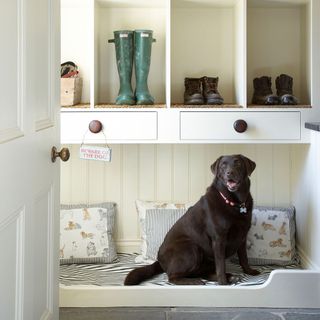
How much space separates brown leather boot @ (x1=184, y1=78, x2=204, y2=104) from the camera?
2.38 m

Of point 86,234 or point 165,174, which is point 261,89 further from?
point 86,234

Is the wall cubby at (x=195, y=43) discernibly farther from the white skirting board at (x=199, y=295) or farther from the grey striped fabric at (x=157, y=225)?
the white skirting board at (x=199, y=295)

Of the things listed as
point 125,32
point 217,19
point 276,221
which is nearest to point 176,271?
point 276,221

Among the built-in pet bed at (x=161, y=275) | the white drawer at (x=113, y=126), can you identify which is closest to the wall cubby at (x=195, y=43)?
the white drawer at (x=113, y=126)

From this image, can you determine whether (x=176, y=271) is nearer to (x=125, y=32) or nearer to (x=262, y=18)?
(x=125, y=32)

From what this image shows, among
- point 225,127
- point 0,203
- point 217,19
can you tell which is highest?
point 217,19

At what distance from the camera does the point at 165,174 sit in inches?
106

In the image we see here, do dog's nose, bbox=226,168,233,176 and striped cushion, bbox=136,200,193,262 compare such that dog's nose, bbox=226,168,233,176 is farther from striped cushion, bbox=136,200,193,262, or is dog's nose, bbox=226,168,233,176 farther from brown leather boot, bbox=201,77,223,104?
striped cushion, bbox=136,200,193,262

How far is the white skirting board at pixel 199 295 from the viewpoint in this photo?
214 cm

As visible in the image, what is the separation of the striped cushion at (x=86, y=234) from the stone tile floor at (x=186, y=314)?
0.43 meters

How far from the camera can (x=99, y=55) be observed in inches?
103

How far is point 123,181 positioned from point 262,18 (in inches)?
44.5

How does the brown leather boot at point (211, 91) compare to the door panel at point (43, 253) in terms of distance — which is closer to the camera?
the door panel at point (43, 253)

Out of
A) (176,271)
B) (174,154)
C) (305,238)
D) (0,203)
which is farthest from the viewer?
(174,154)
